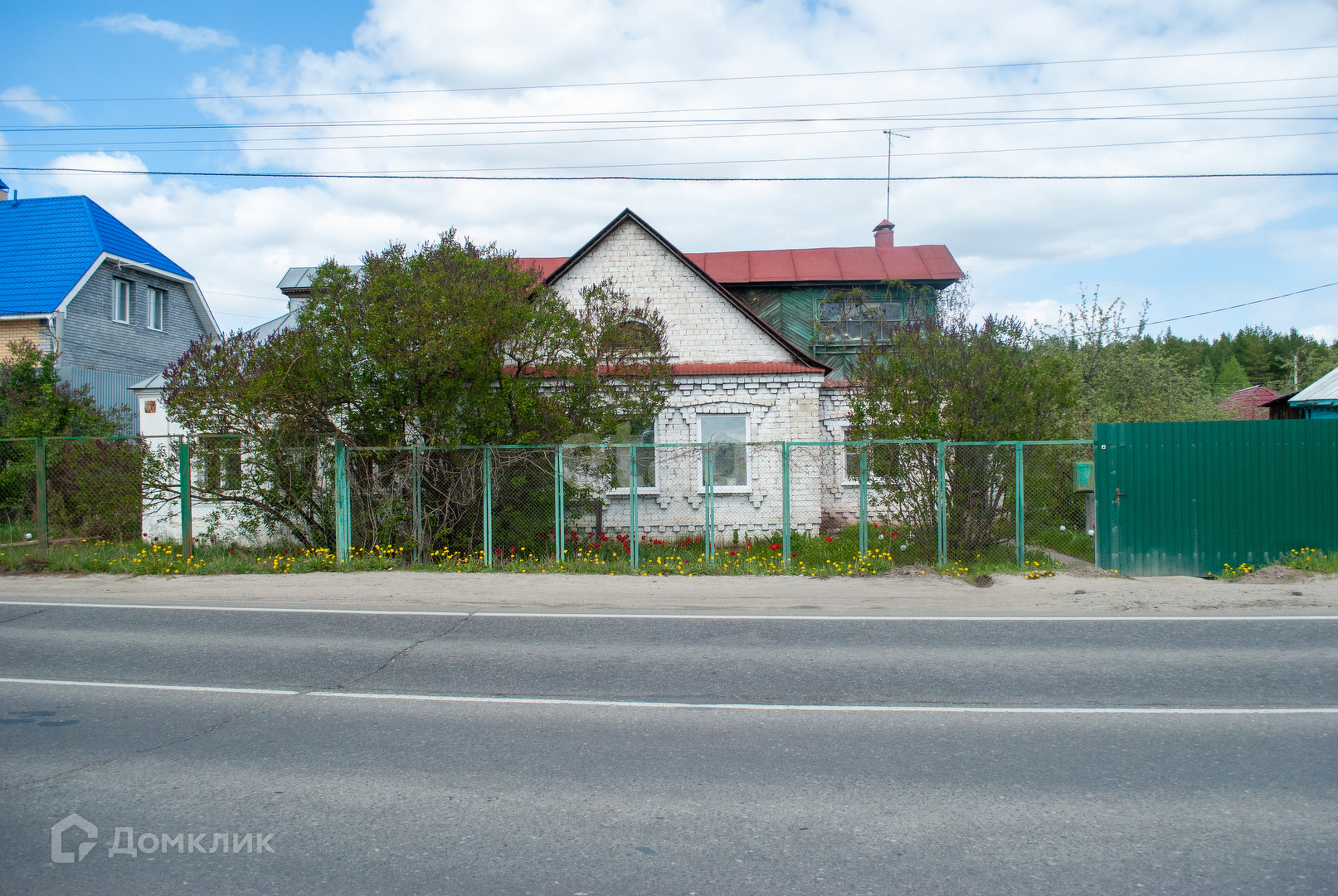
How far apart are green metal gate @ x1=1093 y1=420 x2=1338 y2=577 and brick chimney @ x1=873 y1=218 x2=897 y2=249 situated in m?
15.9

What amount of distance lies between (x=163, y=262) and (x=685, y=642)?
86.1 ft

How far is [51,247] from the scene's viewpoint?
22.7m

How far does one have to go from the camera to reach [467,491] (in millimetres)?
12734

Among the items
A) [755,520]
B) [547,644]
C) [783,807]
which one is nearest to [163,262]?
[755,520]

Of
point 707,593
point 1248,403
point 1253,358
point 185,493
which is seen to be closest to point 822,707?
point 707,593

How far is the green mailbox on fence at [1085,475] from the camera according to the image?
11.8m

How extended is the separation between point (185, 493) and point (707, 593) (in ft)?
29.6

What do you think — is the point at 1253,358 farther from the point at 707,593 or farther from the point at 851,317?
the point at 707,593

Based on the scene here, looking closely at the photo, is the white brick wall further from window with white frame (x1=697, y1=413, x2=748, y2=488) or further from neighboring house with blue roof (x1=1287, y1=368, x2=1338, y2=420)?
neighboring house with blue roof (x1=1287, y1=368, x2=1338, y2=420)

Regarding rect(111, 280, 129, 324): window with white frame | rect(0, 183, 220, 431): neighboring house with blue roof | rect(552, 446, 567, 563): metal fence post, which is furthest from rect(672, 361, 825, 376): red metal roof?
rect(111, 280, 129, 324): window with white frame

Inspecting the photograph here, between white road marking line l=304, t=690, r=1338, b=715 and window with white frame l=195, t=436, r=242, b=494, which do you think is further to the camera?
window with white frame l=195, t=436, r=242, b=494

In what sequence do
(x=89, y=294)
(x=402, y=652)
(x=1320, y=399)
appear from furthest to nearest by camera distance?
(x=89, y=294) < (x=1320, y=399) < (x=402, y=652)

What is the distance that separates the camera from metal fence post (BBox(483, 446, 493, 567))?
12.4m

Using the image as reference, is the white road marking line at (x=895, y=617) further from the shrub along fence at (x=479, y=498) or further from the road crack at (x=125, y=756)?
the road crack at (x=125, y=756)
